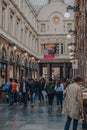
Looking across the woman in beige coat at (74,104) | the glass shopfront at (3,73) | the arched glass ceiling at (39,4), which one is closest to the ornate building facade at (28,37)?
the glass shopfront at (3,73)

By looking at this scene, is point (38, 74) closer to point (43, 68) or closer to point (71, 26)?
point (43, 68)

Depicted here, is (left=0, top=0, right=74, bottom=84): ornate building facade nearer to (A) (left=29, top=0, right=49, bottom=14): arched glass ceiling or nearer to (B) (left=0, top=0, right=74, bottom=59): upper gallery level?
(B) (left=0, top=0, right=74, bottom=59): upper gallery level

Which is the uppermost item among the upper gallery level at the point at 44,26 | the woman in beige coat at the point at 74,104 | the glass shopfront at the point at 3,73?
the upper gallery level at the point at 44,26

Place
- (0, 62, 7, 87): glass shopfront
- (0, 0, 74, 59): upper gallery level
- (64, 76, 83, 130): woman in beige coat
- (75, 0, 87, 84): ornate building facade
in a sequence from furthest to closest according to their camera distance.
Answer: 1. (0, 0, 74, 59): upper gallery level
2. (0, 62, 7, 87): glass shopfront
3. (75, 0, 87, 84): ornate building facade
4. (64, 76, 83, 130): woman in beige coat

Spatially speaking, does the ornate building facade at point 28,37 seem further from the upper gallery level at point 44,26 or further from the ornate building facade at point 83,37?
the ornate building facade at point 83,37

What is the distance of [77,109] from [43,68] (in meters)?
66.6

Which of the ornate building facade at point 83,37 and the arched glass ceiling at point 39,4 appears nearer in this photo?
the ornate building facade at point 83,37

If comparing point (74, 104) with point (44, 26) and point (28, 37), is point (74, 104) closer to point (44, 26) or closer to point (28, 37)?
point (28, 37)

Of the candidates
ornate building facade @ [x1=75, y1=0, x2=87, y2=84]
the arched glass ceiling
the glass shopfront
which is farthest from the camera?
the arched glass ceiling

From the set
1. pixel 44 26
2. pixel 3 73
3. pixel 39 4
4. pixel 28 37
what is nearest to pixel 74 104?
pixel 3 73

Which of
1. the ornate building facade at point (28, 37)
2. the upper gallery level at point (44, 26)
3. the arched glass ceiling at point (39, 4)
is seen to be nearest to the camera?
the ornate building facade at point (28, 37)

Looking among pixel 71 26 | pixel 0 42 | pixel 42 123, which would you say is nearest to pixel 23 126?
pixel 42 123

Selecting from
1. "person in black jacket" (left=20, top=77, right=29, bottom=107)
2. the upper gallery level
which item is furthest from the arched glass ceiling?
"person in black jacket" (left=20, top=77, right=29, bottom=107)

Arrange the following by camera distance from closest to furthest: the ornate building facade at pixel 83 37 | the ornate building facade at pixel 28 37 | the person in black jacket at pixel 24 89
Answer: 1. the ornate building facade at pixel 83 37
2. the person in black jacket at pixel 24 89
3. the ornate building facade at pixel 28 37
